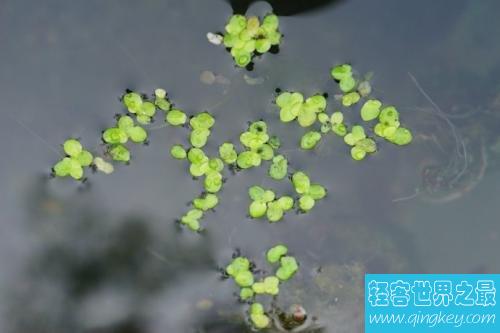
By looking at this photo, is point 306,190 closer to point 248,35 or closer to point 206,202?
point 206,202

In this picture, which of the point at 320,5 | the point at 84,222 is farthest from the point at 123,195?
the point at 320,5

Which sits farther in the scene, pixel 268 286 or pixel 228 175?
pixel 228 175

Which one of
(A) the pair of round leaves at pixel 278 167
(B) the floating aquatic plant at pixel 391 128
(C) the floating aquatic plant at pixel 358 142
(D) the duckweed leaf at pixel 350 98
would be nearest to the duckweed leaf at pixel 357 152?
(C) the floating aquatic plant at pixel 358 142

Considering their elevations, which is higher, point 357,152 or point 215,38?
point 215,38

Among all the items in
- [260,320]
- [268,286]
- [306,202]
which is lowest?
[260,320]

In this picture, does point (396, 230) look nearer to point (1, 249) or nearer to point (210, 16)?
point (210, 16)

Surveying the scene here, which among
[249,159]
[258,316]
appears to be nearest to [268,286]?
[258,316]

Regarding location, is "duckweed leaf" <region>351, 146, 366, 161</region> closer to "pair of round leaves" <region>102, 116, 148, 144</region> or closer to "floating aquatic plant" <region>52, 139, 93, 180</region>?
"pair of round leaves" <region>102, 116, 148, 144</region>
